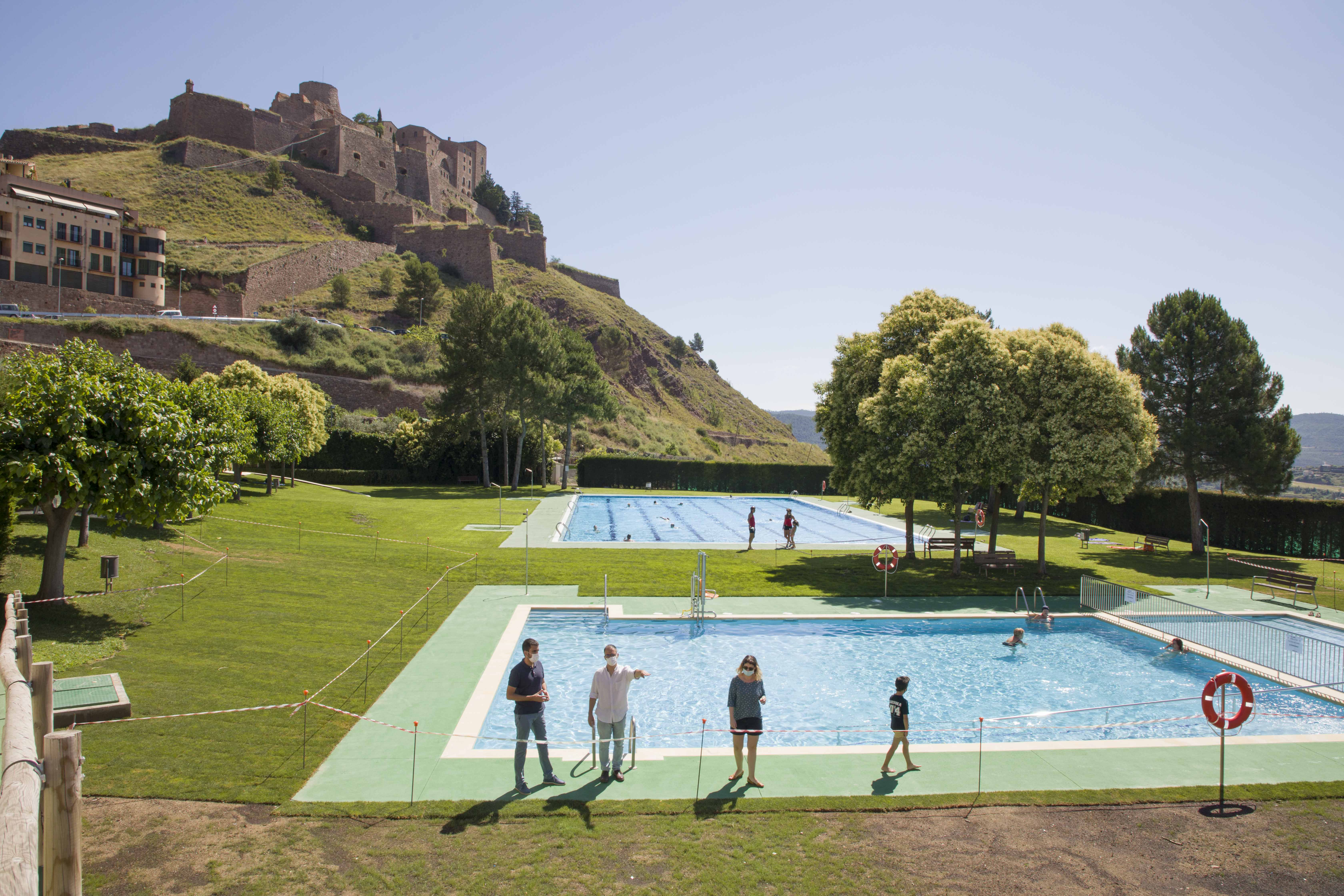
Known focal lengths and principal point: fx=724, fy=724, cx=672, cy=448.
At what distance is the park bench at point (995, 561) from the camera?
66.4 ft

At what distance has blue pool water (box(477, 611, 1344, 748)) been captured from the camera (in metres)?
10.8

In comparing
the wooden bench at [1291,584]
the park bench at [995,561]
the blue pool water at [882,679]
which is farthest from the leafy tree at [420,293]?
the wooden bench at [1291,584]

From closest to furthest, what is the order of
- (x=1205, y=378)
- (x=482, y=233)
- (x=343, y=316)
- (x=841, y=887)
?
(x=841, y=887)
(x=1205, y=378)
(x=343, y=316)
(x=482, y=233)

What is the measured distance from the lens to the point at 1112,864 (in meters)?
6.45

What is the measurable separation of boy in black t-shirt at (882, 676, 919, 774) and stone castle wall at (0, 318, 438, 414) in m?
45.2

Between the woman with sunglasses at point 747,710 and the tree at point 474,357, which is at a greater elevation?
the tree at point 474,357

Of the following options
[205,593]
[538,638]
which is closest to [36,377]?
[205,593]

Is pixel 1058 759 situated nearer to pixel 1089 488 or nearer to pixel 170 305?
pixel 1089 488

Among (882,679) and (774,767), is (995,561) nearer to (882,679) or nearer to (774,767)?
(882,679)

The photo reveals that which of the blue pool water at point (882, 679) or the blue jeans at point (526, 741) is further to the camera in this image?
the blue pool water at point (882, 679)

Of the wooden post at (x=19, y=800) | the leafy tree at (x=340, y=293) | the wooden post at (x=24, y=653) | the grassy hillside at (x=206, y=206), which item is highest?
the grassy hillside at (x=206, y=206)

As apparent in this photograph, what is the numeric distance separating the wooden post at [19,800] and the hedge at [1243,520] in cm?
3010

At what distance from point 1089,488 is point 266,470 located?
36.8 meters

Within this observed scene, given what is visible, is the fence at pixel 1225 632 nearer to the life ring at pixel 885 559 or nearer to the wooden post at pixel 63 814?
the life ring at pixel 885 559
